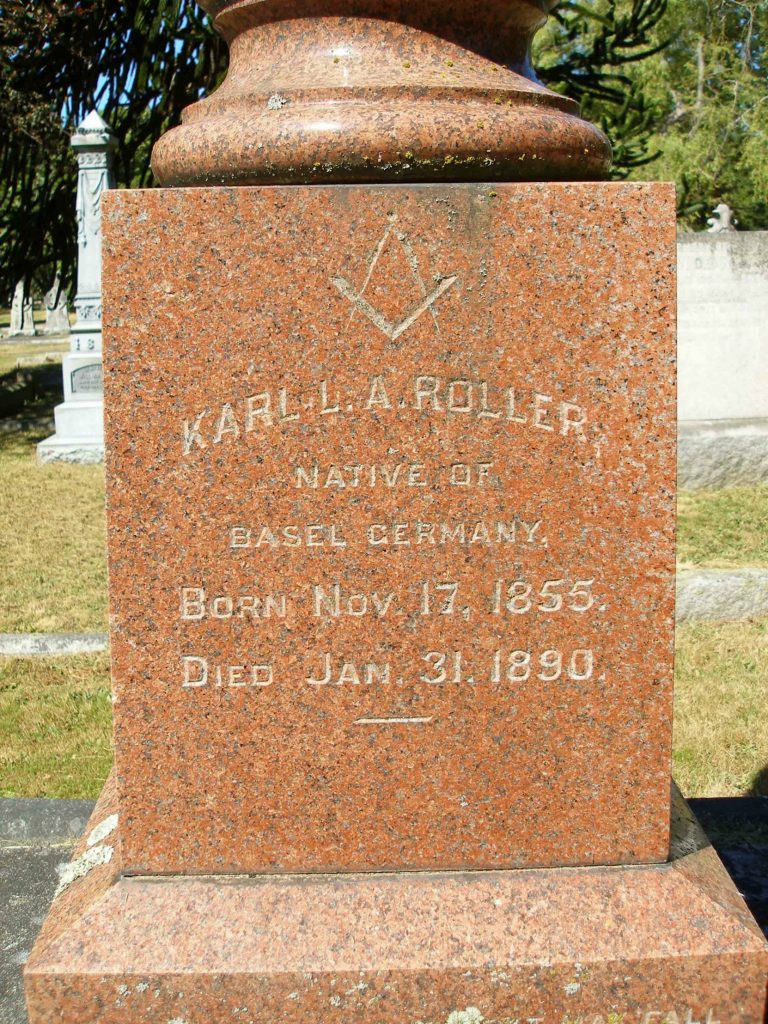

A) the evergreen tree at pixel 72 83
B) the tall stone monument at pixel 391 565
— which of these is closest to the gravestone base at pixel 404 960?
the tall stone monument at pixel 391 565

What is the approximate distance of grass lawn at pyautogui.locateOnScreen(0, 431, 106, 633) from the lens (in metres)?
5.94

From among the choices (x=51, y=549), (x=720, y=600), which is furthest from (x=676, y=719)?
(x=51, y=549)

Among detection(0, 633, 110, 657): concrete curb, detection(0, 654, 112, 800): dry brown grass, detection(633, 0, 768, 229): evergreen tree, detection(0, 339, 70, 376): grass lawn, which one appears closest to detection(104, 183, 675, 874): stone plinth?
detection(0, 654, 112, 800): dry brown grass

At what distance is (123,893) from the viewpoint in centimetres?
215

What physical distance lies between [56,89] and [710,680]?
33.6 ft

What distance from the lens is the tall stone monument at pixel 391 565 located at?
6.68 ft

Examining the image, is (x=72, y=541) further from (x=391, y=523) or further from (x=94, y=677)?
(x=391, y=523)

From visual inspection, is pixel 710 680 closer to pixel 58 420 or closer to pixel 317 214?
pixel 317 214

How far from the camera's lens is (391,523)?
213 cm

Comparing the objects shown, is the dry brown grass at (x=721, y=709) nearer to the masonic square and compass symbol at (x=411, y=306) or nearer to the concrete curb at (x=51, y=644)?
the masonic square and compass symbol at (x=411, y=306)

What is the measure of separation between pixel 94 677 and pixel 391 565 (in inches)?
126

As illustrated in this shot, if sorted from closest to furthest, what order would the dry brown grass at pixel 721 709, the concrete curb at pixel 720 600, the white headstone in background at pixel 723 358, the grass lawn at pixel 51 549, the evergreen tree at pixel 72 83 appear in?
the dry brown grass at pixel 721 709, the concrete curb at pixel 720 600, the grass lawn at pixel 51 549, the white headstone in background at pixel 723 358, the evergreen tree at pixel 72 83

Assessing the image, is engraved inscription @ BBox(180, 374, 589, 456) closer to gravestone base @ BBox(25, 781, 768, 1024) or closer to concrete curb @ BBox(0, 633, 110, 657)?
gravestone base @ BBox(25, 781, 768, 1024)

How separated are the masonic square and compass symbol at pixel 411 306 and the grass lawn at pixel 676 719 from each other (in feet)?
8.07
